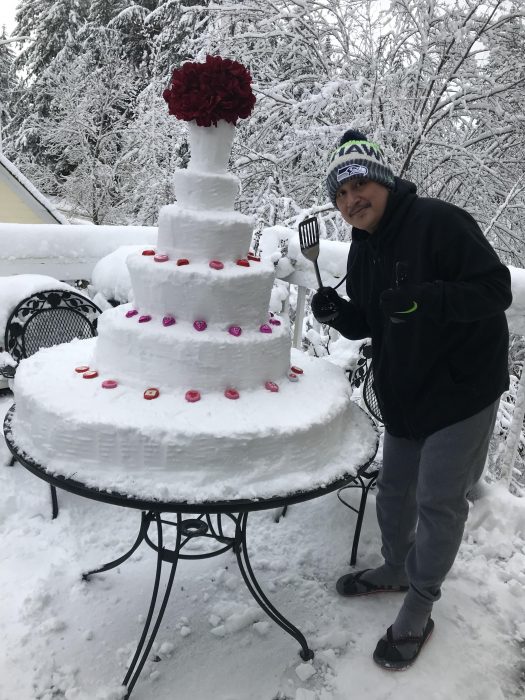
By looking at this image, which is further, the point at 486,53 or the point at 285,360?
the point at 486,53

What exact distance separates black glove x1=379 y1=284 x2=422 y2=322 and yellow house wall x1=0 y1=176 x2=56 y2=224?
8743mm

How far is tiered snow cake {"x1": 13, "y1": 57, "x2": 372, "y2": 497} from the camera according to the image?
156 cm

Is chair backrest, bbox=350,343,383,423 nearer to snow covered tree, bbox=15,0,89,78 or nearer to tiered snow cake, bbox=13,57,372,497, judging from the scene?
tiered snow cake, bbox=13,57,372,497

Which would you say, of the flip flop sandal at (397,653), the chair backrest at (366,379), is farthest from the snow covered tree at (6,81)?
the flip flop sandal at (397,653)

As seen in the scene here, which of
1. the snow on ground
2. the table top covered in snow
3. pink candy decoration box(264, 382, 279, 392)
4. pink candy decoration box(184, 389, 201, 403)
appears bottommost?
the snow on ground

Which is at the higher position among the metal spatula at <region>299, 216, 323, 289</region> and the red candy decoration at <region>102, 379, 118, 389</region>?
the metal spatula at <region>299, 216, 323, 289</region>

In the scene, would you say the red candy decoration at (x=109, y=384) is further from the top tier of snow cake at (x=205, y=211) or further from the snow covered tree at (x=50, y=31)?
the snow covered tree at (x=50, y=31)

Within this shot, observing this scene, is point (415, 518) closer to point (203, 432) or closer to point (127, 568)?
point (203, 432)

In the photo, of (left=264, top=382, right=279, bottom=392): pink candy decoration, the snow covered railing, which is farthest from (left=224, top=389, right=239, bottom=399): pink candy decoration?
the snow covered railing

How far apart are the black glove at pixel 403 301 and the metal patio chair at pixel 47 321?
2631mm

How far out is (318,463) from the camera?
1698mm

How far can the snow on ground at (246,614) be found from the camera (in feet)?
6.01

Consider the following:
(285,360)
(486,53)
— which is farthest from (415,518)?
(486,53)

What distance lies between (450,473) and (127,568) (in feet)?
4.90
